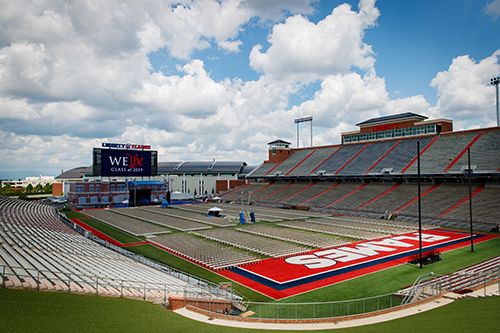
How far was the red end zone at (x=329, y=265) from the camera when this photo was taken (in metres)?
18.3

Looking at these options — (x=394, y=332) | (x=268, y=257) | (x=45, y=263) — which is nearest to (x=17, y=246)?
(x=45, y=263)

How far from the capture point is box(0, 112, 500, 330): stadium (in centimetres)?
1338

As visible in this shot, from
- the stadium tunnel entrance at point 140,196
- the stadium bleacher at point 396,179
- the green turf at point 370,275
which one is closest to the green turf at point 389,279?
the green turf at point 370,275

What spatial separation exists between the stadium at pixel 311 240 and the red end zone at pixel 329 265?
137 millimetres

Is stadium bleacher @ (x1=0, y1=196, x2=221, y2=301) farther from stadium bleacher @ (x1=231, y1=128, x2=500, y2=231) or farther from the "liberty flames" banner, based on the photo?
stadium bleacher @ (x1=231, y1=128, x2=500, y2=231)

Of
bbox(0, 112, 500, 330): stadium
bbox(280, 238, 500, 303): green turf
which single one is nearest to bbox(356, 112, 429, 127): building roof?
bbox(0, 112, 500, 330): stadium

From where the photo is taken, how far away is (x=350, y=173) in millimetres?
61125

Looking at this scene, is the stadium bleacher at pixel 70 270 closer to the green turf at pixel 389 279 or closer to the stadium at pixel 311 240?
the stadium at pixel 311 240

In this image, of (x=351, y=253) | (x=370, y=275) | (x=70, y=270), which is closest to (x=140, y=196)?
(x=351, y=253)

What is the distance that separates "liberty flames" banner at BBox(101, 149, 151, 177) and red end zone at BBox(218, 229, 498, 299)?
4463cm

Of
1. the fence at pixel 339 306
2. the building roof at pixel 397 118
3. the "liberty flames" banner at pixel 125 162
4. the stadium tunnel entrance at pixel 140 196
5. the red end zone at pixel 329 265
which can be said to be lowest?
the red end zone at pixel 329 265

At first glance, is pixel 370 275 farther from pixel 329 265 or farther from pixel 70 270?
pixel 70 270

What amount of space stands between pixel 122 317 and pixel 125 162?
5451cm

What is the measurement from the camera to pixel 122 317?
9297 millimetres
